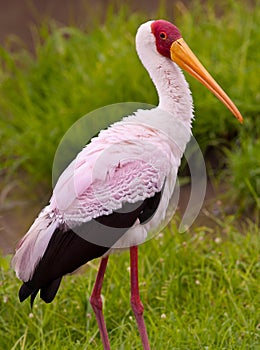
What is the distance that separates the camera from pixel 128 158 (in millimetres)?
3256

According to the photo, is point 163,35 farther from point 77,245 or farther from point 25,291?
point 25,291

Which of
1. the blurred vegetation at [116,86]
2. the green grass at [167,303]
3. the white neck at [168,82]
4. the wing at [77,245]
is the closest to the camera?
the wing at [77,245]

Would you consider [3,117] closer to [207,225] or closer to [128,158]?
[207,225]

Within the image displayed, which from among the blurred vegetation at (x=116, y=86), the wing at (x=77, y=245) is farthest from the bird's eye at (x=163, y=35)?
the blurred vegetation at (x=116, y=86)

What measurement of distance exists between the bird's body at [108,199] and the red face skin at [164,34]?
0.24 meters

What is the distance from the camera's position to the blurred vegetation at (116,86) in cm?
522

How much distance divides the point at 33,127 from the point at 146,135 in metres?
2.30

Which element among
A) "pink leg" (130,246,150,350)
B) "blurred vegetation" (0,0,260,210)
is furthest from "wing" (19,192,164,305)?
"blurred vegetation" (0,0,260,210)

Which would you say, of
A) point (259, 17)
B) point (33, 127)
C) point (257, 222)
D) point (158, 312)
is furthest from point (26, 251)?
point (259, 17)

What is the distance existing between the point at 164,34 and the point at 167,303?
1199mm

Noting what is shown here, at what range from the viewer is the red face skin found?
3.46m

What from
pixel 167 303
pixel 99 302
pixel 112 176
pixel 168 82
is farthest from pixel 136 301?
pixel 168 82

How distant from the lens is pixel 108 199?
3.20 m

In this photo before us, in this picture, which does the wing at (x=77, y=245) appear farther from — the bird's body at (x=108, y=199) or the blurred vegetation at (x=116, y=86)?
the blurred vegetation at (x=116, y=86)
